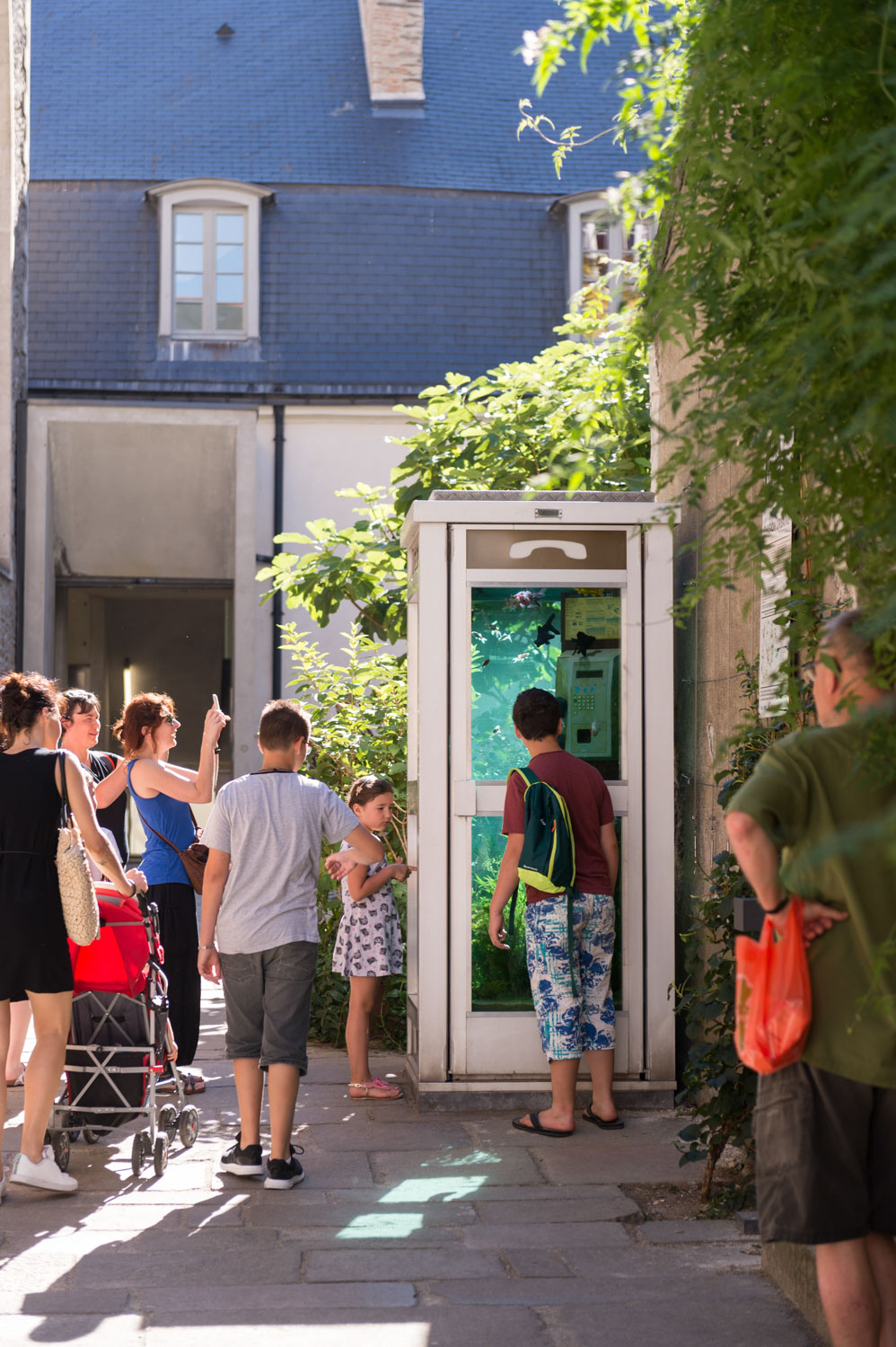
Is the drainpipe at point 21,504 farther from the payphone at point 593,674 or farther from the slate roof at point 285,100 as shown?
the payphone at point 593,674

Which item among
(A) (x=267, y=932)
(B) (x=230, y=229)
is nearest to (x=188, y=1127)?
(A) (x=267, y=932)

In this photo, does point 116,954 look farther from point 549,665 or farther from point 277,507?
point 277,507

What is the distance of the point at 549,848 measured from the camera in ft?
19.9

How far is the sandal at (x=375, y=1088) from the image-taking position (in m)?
6.77

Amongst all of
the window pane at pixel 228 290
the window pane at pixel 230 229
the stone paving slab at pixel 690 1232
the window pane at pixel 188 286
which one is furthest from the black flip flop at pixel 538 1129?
the window pane at pixel 230 229

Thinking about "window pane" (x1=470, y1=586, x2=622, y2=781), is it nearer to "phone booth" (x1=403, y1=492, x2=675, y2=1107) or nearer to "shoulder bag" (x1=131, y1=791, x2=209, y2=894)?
"phone booth" (x1=403, y1=492, x2=675, y2=1107)

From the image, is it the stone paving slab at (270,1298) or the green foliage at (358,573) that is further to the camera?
the green foliage at (358,573)

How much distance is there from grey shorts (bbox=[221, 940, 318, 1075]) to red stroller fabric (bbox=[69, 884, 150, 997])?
0.48m

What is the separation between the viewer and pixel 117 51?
73.3 ft

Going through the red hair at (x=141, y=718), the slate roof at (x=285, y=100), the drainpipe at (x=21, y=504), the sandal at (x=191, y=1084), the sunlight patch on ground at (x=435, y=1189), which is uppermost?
the slate roof at (x=285, y=100)

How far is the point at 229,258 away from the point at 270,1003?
15.7 m

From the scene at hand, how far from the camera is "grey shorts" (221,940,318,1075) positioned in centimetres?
531

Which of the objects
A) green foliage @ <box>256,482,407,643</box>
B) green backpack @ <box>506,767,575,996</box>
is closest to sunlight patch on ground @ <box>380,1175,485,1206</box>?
green backpack @ <box>506,767,575,996</box>

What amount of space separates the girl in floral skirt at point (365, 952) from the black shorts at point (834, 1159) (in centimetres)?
380
